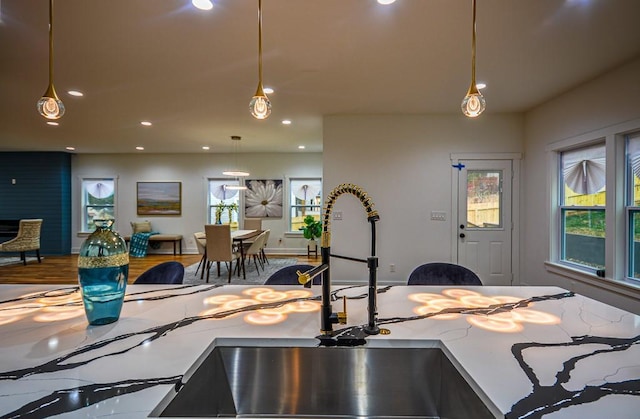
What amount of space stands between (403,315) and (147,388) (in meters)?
0.84

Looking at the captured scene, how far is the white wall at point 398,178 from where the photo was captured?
14.5ft

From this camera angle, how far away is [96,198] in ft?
25.9

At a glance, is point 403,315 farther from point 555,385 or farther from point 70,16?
point 70,16

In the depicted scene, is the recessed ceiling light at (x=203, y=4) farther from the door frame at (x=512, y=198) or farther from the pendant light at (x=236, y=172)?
the pendant light at (x=236, y=172)

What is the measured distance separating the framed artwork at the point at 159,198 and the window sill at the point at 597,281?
7.73 metres

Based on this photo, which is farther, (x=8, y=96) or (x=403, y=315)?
(x=8, y=96)

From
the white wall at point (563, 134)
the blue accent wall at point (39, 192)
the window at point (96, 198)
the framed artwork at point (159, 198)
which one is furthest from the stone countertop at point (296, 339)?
the blue accent wall at point (39, 192)

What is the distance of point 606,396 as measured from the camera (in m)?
0.65

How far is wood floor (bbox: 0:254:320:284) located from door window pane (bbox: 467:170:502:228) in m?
3.56

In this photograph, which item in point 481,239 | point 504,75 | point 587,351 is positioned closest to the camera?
point 587,351

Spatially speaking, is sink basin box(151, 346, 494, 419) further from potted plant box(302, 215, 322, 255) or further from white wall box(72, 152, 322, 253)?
white wall box(72, 152, 322, 253)

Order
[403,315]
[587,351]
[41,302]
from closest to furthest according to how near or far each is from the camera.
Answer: [587,351]
[403,315]
[41,302]

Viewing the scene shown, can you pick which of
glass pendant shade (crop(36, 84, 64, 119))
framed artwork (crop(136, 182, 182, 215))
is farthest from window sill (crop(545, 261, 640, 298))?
framed artwork (crop(136, 182, 182, 215))

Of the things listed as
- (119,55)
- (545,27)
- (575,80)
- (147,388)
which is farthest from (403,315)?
(575,80)
